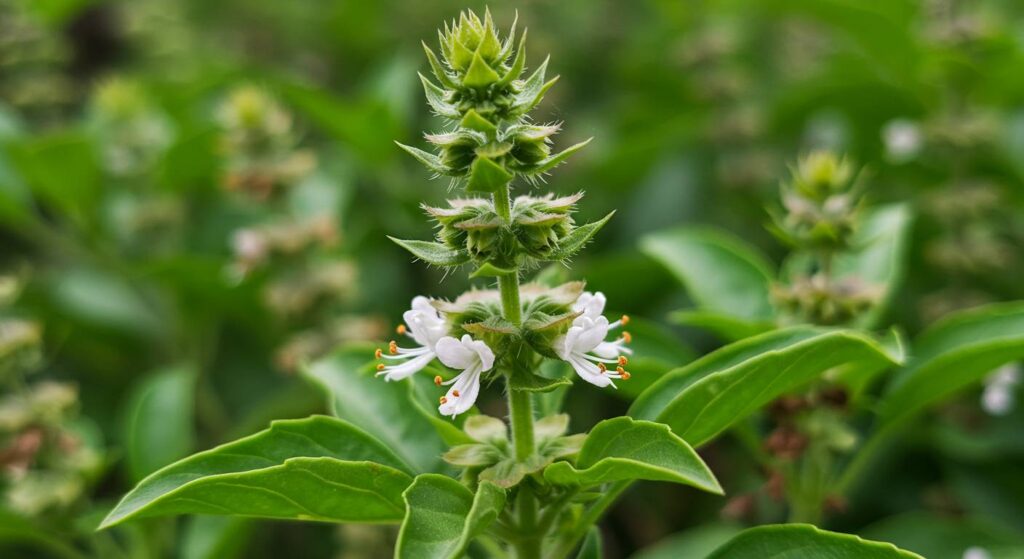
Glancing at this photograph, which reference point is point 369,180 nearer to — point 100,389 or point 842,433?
point 100,389

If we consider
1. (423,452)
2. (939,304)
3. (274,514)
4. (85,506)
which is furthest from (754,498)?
(85,506)

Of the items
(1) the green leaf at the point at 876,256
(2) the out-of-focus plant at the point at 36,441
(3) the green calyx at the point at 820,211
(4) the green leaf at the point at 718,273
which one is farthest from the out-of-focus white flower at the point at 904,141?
(2) the out-of-focus plant at the point at 36,441

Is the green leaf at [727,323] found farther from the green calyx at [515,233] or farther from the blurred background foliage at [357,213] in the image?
the green calyx at [515,233]

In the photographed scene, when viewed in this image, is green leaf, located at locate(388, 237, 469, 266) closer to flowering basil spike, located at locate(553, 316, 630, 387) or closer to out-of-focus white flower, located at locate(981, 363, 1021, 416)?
flowering basil spike, located at locate(553, 316, 630, 387)

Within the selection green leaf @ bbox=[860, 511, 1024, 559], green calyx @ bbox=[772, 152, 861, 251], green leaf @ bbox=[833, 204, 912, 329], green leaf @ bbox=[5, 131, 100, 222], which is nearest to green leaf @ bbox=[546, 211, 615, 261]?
green calyx @ bbox=[772, 152, 861, 251]

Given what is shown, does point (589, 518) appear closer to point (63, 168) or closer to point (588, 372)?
point (588, 372)

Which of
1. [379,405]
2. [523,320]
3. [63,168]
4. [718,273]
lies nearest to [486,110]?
[523,320]
